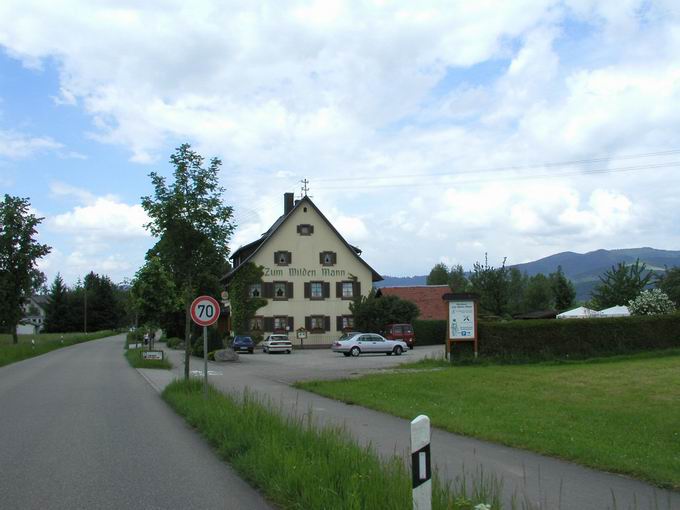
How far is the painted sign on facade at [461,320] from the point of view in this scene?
25.4 metres

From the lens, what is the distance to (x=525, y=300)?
10825 centimetres

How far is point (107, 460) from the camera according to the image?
893 centimetres

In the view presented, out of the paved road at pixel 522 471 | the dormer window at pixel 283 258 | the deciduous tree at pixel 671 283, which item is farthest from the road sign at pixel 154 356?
the deciduous tree at pixel 671 283

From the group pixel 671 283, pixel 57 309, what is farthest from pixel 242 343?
pixel 57 309

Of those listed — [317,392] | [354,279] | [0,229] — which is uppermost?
[0,229]

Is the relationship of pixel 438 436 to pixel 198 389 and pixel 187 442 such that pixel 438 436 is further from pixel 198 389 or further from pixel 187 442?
pixel 198 389

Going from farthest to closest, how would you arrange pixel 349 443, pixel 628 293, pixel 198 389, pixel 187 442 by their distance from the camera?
1. pixel 628 293
2. pixel 198 389
3. pixel 187 442
4. pixel 349 443

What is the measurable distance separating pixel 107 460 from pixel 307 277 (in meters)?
48.4

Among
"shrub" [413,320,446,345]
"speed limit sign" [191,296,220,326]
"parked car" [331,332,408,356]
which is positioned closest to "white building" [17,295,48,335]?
"shrub" [413,320,446,345]

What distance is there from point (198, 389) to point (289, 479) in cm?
1013

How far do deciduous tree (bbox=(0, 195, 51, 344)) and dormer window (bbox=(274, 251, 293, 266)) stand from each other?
20.2 metres

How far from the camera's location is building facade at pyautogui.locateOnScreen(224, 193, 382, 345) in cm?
5609

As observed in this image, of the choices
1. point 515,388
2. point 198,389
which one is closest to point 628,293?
point 515,388

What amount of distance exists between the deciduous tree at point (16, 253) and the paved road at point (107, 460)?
146ft
